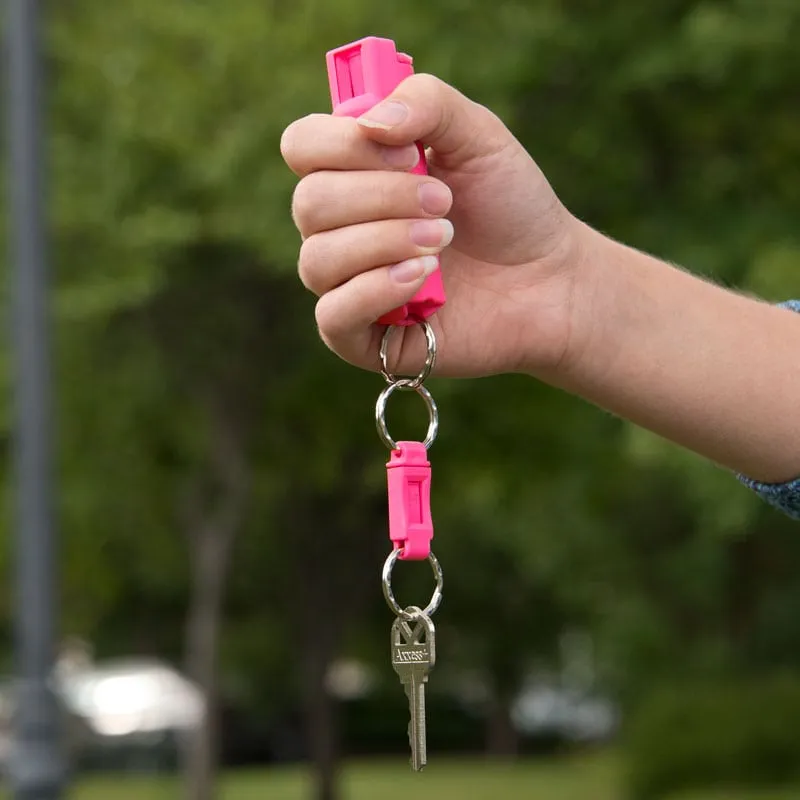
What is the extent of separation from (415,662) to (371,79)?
1.85 feet

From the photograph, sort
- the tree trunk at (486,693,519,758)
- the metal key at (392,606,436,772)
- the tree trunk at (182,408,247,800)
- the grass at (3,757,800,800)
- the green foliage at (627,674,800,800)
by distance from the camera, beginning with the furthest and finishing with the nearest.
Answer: the tree trunk at (486,693,519,758)
the grass at (3,757,800,800)
the green foliage at (627,674,800,800)
the tree trunk at (182,408,247,800)
the metal key at (392,606,436,772)

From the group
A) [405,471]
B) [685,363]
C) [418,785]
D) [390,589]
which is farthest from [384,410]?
[418,785]

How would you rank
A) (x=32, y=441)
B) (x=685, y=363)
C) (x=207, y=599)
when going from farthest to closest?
(x=207, y=599)
(x=32, y=441)
(x=685, y=363)

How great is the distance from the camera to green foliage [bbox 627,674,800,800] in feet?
53.5

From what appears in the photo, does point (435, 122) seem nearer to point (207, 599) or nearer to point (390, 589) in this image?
point (390, 589)

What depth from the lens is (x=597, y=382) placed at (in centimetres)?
205

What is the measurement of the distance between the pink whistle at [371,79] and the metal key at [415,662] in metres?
0.31

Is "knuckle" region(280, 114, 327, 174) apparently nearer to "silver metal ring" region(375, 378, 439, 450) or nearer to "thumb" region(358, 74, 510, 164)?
"thumb" region(358, 74, 510, 164)

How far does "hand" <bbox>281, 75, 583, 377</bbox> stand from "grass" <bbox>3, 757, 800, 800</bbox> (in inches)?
621

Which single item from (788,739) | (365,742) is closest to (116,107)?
(788,739)

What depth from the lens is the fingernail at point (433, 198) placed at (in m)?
1.54

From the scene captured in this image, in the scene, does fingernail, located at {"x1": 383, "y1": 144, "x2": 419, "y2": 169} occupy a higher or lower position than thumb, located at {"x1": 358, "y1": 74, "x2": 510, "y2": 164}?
lower

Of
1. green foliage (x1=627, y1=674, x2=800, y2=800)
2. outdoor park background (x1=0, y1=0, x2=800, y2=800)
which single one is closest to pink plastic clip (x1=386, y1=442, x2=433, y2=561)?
outdoor park background (x1=0, y1=0, x2=800, y2=800)

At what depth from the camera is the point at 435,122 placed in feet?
5.18
